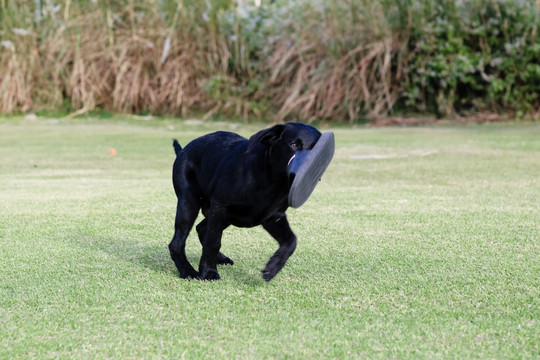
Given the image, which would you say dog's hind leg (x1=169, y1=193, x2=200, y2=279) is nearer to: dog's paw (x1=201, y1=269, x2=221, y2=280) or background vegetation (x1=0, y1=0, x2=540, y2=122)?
dog's paw (x1=201, y1=269, x2=221, y2=280)

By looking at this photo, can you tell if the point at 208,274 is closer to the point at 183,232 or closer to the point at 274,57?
the point at 183,232

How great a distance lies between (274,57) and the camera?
586 inches

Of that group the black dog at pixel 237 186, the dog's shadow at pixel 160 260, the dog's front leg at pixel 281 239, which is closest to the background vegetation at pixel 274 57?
the dog's shadow at pixel 160 260

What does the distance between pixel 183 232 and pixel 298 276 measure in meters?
0.62

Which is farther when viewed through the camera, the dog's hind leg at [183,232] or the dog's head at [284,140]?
the dog's hind leg at [183,232]

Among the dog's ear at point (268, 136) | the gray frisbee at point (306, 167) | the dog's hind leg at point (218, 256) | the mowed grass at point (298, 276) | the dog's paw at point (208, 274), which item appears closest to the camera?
the mowed grass at point (298, 276)

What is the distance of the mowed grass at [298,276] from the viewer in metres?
2.58

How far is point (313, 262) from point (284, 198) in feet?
2.20

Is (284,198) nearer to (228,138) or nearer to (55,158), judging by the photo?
(228,138)

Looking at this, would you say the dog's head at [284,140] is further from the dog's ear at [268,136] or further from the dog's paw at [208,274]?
the dog's paw at [208,274]

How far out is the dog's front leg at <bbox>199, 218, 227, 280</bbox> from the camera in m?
3.38

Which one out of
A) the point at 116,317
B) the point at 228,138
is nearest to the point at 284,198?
the point at 228,138

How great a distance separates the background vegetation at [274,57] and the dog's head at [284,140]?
35.5ft

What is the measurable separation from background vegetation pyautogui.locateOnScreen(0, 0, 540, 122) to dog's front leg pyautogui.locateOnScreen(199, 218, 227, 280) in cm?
1083
